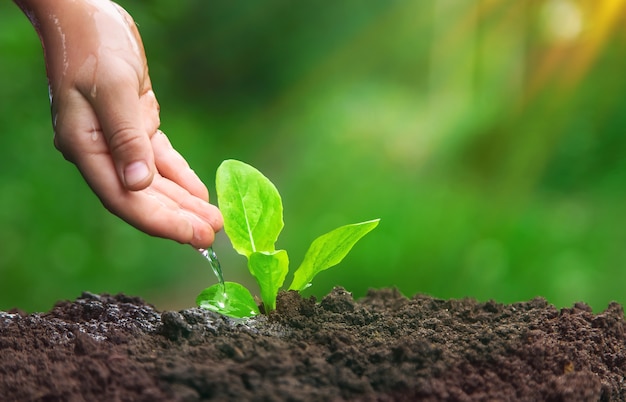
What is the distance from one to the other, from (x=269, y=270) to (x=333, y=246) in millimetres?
149

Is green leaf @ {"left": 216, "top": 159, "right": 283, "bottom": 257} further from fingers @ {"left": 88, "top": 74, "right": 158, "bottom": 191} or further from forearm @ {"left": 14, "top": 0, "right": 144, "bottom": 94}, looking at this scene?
forearm @ {"left": 14, "top": 0, "right": 144, "bottom": 94}

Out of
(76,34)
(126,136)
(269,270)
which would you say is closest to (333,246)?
(269,270)

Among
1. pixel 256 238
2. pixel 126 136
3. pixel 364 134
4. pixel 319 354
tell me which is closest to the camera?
pixel 319 354

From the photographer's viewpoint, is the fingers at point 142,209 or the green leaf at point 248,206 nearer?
the fingers at point 142,209

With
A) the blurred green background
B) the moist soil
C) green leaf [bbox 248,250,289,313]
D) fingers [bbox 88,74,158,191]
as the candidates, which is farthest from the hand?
the blurred green background

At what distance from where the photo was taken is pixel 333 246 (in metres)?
1.48

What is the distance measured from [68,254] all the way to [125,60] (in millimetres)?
2136

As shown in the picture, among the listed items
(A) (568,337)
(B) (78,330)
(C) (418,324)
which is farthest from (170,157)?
(A) (568,337)

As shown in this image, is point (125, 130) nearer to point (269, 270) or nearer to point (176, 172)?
point (176, 172)

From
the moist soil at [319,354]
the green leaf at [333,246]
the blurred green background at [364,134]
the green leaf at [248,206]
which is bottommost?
the moist soil at [319,354]

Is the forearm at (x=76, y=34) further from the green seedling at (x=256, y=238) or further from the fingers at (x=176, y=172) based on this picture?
the green seedling at (x=256, y=238)

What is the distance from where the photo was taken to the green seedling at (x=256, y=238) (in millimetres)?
1465

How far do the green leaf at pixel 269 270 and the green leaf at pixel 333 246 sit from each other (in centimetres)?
6

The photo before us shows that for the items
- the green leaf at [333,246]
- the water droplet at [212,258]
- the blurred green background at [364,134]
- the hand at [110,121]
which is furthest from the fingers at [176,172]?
the blurred green background at [364,134]
